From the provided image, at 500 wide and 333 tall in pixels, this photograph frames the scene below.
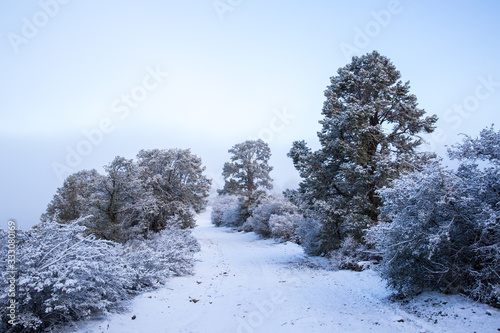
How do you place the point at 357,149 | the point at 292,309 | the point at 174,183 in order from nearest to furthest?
the point at 292,309 → the point at 357,149 → the point at 174,183

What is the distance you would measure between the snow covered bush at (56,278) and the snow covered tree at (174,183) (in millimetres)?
14135

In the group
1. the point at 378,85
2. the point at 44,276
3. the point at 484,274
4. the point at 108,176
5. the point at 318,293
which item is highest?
the point at 378,85

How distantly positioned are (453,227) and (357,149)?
6.35 metres

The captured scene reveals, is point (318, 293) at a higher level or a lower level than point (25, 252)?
lower

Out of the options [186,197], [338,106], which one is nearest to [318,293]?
[338,106]

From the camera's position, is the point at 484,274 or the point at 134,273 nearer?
the point at 484,274

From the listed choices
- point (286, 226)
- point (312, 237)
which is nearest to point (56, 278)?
point (312, 237)

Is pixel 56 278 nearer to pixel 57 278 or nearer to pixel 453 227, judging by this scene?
pixel 57 278

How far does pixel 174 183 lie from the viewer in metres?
22.5

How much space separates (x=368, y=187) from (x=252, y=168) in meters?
21.1

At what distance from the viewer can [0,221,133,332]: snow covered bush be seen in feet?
14.3

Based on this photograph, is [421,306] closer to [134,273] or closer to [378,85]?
[134,273]

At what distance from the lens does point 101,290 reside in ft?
17.5

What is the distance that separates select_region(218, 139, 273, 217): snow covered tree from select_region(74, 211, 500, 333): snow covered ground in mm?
22300
